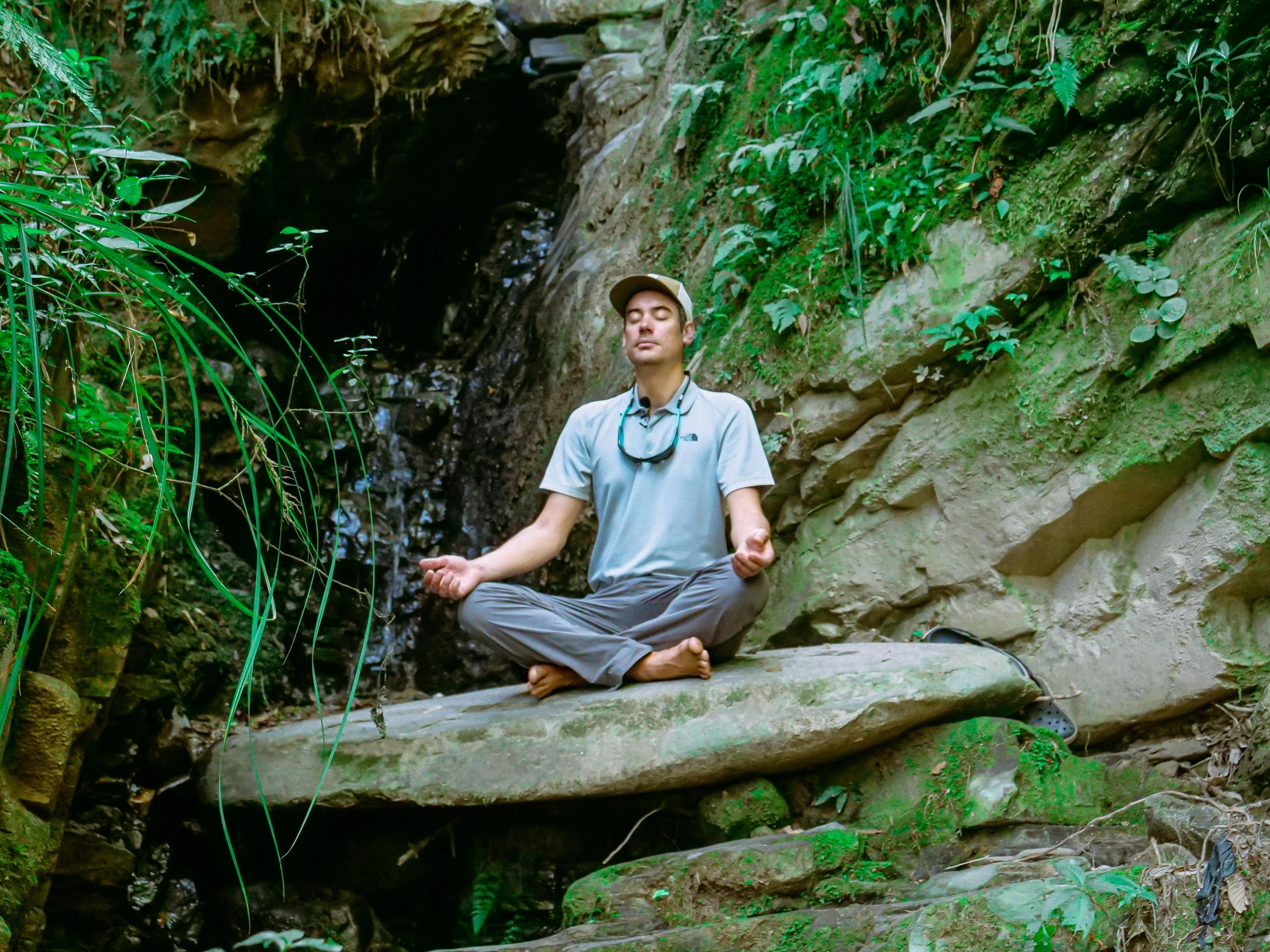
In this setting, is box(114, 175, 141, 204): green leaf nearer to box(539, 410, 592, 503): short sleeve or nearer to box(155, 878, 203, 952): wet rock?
box(539, 410, 592, 503): short sleeve

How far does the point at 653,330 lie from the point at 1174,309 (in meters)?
1.89

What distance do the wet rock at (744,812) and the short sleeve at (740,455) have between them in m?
1.03

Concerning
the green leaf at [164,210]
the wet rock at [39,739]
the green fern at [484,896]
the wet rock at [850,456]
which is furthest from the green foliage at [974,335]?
the wet rock at [39,739]

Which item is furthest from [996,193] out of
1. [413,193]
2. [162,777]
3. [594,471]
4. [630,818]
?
[413,193]

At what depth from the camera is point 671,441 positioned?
389 cm

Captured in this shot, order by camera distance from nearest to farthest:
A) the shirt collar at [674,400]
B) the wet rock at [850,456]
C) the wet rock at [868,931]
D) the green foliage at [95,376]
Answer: the green foliage at [95,376], the wet rock at [868,931], the shirt collar at [674,400], the wet rock at [850,456]

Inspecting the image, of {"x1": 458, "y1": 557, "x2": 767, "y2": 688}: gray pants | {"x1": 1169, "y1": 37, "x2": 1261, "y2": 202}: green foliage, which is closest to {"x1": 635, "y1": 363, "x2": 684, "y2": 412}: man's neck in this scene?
{"x1": 458, "y1": 557, "x2": 767, "y2": 688}: gray pants

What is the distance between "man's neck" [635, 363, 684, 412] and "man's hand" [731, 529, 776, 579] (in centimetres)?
84

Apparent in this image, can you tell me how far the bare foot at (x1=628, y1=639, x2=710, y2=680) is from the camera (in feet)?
11.5

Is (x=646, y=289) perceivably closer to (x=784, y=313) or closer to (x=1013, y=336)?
(x=784, y=313)

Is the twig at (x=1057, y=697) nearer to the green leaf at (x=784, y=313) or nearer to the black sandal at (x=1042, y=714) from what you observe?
the black sandal at (x=1042, y=714)

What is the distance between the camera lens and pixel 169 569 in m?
5.41

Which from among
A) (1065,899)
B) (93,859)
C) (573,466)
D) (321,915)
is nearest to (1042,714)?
(1065,899)

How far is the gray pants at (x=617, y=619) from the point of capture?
3543 millimetres
